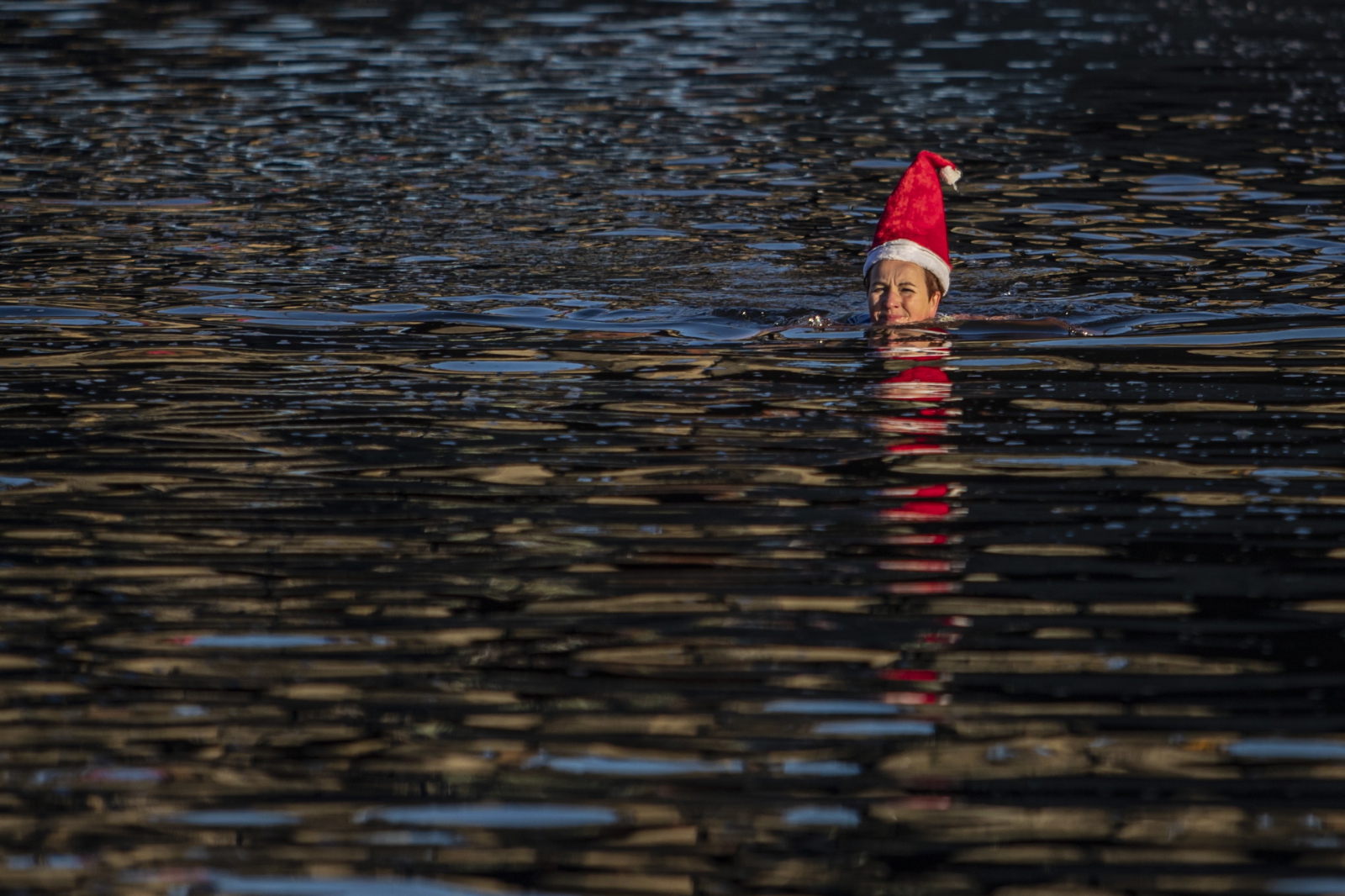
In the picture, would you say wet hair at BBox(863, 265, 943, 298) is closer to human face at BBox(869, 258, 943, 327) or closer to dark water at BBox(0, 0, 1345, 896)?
human face at BBox(869, 258, 943, 327)

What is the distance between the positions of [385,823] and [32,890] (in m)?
0.73

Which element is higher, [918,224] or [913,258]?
[918,224]

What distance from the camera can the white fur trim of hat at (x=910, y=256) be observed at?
990cm

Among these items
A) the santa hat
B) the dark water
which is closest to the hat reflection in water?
the santa hat

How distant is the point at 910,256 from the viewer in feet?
32.4

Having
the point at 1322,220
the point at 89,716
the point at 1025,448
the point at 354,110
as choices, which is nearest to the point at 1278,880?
the point at 89,716

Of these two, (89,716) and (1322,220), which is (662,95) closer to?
(1322,220)

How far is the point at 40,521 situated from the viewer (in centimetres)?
593

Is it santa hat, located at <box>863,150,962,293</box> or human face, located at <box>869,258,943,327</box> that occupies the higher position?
santa hat, located at <box>863,150,962,293</box>

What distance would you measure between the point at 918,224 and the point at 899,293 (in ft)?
1.73

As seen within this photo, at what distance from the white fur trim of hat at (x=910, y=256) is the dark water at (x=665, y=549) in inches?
17.3

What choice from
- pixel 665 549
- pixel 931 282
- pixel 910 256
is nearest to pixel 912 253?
pixel 910 256

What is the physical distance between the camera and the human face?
969 cm

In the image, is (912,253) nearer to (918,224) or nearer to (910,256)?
(910,256)
